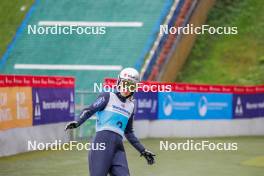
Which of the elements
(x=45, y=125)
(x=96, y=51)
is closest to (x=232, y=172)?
(x=45, y=125)

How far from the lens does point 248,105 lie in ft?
92.2

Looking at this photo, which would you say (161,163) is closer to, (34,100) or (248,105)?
(34,100)

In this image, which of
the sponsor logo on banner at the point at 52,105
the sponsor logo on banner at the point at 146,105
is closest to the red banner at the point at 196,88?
the sponsor logo on banner at the point at 146,105

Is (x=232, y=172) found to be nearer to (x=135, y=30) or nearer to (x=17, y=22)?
(x=135, y=30)

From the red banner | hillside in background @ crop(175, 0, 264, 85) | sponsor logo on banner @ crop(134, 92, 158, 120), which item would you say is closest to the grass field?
sponsor logo on banner @ crop(134, 92, 158, 120)

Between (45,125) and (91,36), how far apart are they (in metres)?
17.7

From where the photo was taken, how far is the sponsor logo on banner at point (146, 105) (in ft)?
80.1

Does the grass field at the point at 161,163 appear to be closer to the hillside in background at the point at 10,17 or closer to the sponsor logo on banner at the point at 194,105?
the sponsor logo on banner at the point at 194,105

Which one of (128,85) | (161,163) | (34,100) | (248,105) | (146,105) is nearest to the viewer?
(128,85)

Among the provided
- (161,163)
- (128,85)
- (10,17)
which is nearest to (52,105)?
(161,163)

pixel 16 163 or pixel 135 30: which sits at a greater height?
pixel 135 30

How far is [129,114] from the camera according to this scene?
971 centimetres

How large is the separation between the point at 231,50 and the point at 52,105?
19.1 metres

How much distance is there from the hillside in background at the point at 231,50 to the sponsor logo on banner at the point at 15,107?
17.5 metres
